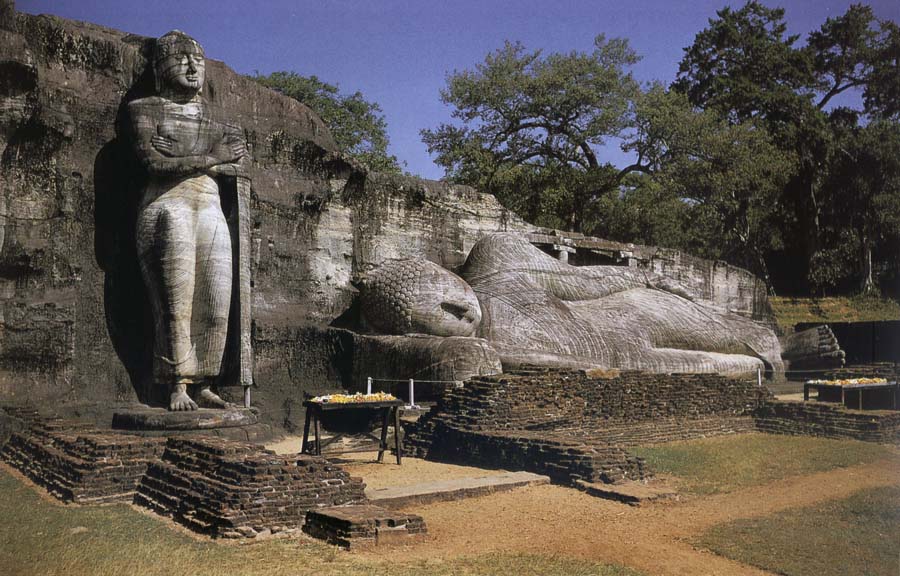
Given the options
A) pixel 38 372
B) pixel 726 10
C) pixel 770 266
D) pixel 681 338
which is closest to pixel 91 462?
pixel 38 372

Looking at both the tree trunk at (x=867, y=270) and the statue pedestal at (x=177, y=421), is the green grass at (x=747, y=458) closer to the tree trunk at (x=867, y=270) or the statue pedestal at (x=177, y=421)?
the statue pedestal at (x=177, y=421)

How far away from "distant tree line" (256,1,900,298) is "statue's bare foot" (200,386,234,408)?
50.6ft

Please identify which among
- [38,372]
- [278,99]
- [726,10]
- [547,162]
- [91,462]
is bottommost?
[91,462]

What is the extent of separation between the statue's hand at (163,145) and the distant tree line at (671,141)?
14954 millimetres

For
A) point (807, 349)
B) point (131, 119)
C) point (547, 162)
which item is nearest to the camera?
point (131, 119)

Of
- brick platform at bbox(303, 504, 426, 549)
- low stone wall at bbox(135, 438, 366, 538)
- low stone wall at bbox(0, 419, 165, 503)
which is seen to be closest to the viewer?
brick platform at bbox(303, 504, 426, 549)

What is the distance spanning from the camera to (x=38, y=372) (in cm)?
1055

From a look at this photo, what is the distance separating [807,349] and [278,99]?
32.4ft

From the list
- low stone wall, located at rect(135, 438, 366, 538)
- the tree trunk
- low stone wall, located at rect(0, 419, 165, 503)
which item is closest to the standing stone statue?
low stone wall, located at rect(0, 419, 165, 503)

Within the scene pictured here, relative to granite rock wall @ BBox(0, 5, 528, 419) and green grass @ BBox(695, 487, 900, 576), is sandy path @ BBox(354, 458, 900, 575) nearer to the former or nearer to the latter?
green grass @ BBox(695, 487, 900, 576)

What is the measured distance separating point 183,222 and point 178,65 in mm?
1811

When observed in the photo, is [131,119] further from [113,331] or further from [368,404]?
[368,404]

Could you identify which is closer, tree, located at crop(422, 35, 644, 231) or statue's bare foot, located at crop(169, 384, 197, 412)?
statue's bare foot, located at crop(169, 384, 197, 412)

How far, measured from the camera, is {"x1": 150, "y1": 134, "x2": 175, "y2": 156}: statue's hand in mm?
10812
